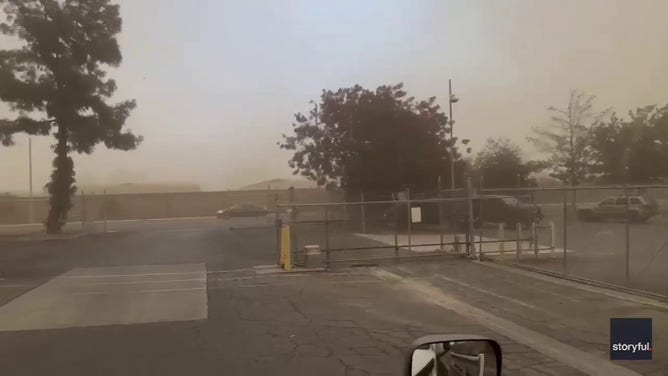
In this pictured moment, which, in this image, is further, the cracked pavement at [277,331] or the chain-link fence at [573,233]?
the chain-link fence at [573,233]

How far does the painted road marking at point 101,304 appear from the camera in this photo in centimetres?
963

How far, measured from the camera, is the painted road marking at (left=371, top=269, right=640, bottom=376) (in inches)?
256

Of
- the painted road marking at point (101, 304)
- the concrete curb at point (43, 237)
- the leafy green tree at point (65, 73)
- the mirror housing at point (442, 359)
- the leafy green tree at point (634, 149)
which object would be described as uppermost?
the leafy green tree at point (65, 73)

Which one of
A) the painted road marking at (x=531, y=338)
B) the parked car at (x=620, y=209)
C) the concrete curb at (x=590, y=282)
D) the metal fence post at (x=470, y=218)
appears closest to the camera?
the painted road marking at (x=531, y=338)

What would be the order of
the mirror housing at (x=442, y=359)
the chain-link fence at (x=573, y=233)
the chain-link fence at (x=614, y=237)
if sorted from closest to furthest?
the mirror housing at (x=442, y=359) → the chain-link fence at (x=614, y=237) → the chain-link fence at (x=573, y=233)

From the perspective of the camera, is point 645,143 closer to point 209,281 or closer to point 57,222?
point 209,281

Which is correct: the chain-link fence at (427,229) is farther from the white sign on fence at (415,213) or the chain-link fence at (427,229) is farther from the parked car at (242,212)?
the parked car at (242,212)

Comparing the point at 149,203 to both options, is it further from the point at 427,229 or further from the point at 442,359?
the point at 442,359

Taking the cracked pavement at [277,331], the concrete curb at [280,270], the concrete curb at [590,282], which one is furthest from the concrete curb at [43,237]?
the concrete curb at [590,282]

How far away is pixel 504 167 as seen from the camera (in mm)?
34125

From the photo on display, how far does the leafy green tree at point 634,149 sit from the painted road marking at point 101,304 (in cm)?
1456

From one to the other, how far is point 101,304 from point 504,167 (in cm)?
2660

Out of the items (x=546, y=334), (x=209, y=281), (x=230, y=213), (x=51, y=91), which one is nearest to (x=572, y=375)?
(x=546, y=334)

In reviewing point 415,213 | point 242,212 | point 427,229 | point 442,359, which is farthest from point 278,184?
point 442,359
